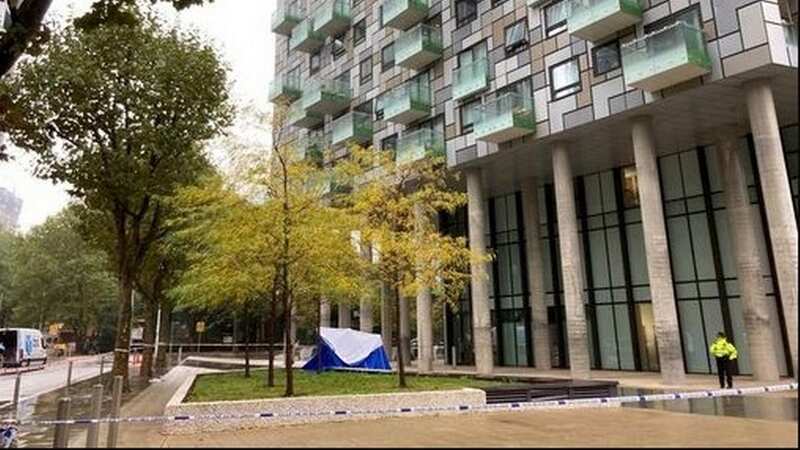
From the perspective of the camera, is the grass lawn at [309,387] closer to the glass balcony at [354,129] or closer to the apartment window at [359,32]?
the glass balcony at [354,129]

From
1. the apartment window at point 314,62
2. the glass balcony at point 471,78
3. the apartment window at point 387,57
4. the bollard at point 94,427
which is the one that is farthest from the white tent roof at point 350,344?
the apartment window at point 314,62

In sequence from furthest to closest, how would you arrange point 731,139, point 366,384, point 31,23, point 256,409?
point 731,139
point 366,384
point 256,409
point 31,23

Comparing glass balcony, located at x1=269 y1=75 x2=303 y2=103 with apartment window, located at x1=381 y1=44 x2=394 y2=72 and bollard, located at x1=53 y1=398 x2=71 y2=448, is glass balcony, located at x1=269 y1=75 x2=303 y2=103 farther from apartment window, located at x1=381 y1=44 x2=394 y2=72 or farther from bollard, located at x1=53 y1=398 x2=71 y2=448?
bollard, located at x1=53 y1=398 x2=71 y2=448

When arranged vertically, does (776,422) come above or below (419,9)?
below

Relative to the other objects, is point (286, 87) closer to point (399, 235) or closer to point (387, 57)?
point (387, 57)

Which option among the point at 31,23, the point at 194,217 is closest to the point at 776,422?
the point at 31,23

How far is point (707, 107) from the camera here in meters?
21.4

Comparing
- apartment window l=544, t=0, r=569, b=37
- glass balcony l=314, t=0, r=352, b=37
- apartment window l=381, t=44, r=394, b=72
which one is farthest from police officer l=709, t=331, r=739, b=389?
glass balcony l=314, t=0, r=352, b=37

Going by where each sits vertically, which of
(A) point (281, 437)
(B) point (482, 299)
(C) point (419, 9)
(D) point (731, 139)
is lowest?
(A) point (281, 437)

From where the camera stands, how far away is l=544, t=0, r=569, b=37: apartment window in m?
25.3

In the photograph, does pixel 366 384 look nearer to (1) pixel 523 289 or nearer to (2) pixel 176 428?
(2) pixel 176 428

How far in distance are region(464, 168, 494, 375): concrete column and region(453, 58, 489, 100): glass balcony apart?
11.6 feet

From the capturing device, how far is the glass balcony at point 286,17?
44878mm

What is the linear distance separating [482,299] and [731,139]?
1138 cm
